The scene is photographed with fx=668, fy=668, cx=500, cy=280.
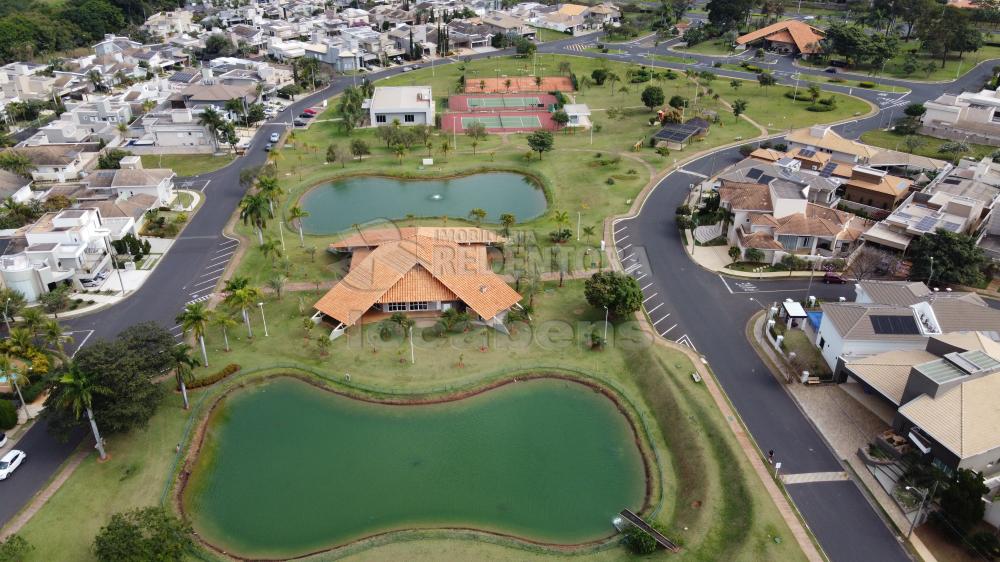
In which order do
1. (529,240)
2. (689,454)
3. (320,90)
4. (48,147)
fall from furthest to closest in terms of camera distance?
(320,90), (48,147), (529,240), (689,454)

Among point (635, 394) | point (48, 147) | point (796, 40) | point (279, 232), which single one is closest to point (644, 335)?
point (635, 394)

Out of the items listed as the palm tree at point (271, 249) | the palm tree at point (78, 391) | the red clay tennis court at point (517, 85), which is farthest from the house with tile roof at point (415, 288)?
the red clay tennis court at point (517, 85)

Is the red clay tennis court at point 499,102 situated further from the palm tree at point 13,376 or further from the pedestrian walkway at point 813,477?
the pedestrian walkway at point 813,477

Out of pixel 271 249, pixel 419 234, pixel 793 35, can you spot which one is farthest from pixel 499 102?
pixel 793 35

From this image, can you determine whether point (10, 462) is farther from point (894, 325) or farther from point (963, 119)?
point (963, 119)

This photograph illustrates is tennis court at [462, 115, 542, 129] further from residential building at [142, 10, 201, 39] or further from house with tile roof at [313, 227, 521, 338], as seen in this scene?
residential building at [142, 10, 201, 39]

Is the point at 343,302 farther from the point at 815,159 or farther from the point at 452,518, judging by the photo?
the point at 815,159

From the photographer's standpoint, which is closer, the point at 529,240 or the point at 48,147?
the point at 529,240
